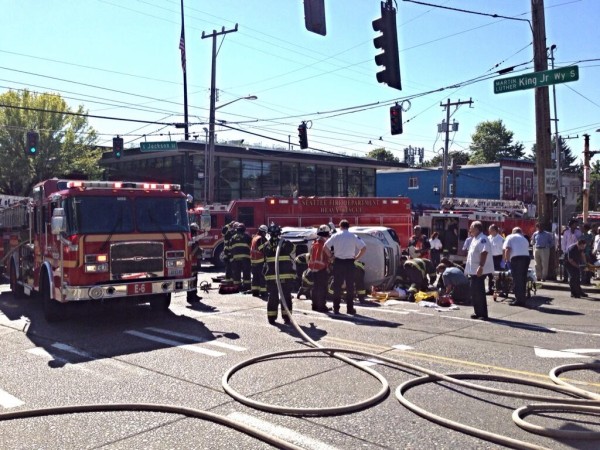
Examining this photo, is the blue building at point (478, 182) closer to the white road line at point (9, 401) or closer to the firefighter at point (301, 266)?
the firefighter at point (301, 266)

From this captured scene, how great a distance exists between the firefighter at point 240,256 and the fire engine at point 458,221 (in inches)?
378

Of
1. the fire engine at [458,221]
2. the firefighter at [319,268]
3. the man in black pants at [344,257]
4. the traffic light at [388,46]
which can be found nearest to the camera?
the man in black pants at [344,257]

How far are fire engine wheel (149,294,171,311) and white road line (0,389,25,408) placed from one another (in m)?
4.85

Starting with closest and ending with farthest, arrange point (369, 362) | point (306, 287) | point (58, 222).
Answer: point (369, 362), point (58, 222), point (306, 287)

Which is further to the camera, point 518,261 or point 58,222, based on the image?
point 518,261

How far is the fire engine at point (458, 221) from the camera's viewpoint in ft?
76.4

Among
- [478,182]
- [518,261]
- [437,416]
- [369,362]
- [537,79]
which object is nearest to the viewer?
[437,416]

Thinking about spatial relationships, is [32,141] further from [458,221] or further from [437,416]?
[437,416]

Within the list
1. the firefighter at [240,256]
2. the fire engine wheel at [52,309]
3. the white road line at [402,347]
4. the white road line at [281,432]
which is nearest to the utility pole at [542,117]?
the firefighter at [240,256]

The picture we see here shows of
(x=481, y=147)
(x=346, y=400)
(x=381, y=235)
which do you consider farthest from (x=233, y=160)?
(x=481, y=147)

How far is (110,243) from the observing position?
9.50 metres

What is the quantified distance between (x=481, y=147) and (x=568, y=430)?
9692 centimetres

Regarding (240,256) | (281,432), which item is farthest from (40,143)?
(281,432)

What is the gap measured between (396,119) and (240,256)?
26.5 ft
